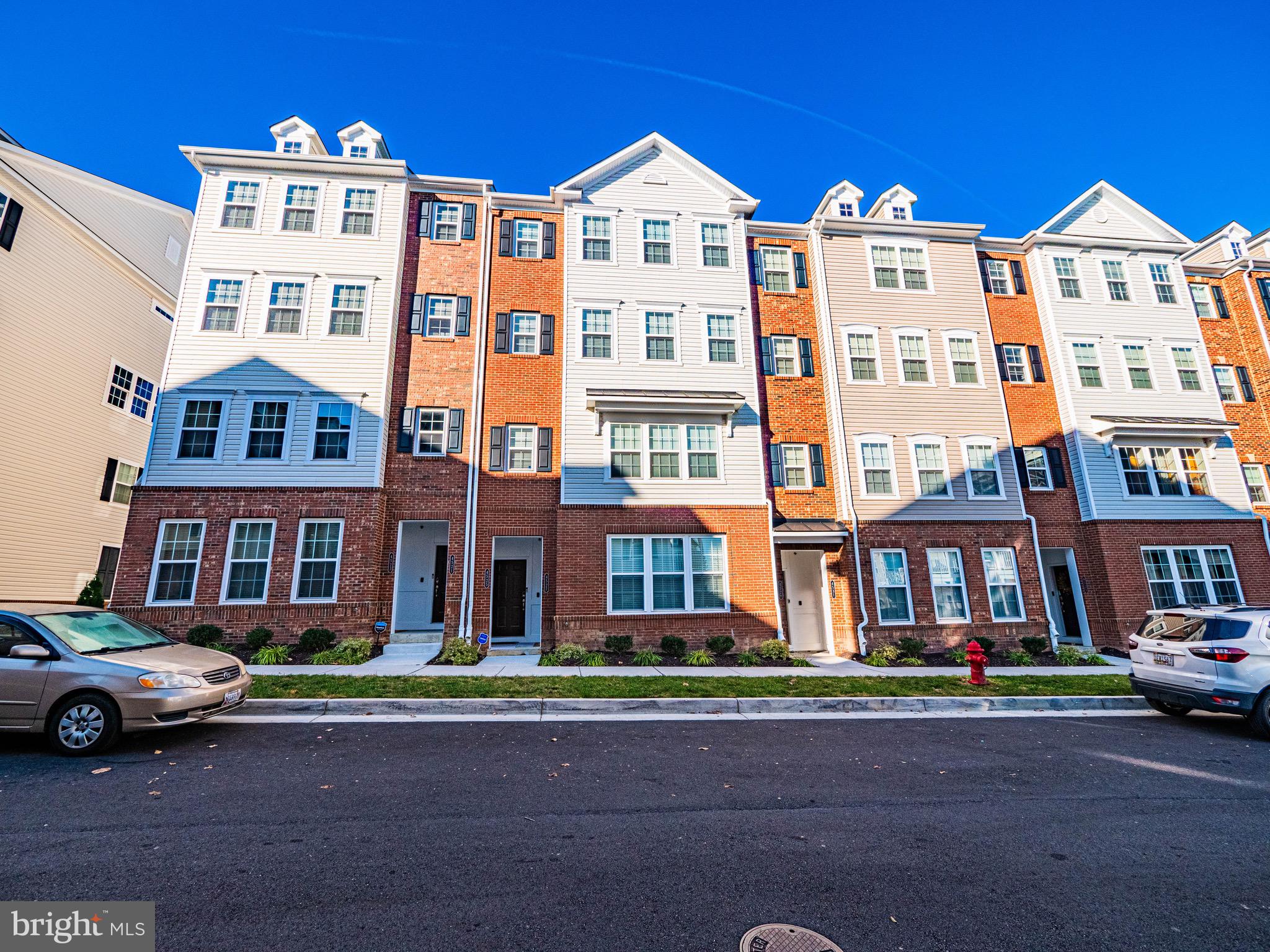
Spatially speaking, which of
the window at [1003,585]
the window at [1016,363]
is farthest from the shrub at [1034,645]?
the window at [1016,363]

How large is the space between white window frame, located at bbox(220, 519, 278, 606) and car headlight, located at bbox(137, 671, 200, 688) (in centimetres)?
828

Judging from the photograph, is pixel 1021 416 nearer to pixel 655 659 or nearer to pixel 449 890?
pixel 655 659

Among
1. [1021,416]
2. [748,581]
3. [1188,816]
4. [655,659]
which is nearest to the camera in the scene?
[1188,816]

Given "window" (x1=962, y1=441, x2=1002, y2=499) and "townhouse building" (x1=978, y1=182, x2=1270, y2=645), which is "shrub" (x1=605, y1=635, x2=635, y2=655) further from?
"townhouse building" (x1=978, y1=182, x2=1270, y2=645)

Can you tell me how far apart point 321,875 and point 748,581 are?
43.1ft

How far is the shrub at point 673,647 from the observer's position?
582 inches

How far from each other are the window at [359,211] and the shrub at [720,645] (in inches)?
622

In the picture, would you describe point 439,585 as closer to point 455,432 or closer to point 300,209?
point 455,432

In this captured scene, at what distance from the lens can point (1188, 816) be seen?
5289mm

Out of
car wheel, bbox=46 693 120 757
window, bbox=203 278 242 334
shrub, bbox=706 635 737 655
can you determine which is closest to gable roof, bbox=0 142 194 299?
window, bbox=203 278 242 334

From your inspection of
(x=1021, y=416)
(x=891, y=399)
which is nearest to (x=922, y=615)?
(x=891, y=399)

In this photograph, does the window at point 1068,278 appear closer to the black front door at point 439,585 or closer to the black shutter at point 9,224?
the black front door at point 439,585

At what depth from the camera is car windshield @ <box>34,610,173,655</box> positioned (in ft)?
23.3

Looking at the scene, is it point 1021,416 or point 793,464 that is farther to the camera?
point 1021,416
